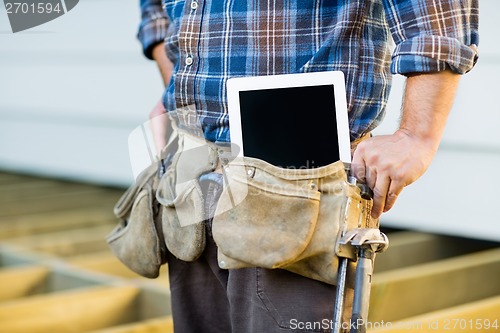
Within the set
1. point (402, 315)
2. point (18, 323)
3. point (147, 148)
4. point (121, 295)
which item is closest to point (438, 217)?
point (402, 315)

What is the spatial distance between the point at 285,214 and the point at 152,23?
0.63 metres

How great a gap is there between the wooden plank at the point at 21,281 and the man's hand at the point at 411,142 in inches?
74.6

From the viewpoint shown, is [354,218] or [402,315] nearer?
[354,218]

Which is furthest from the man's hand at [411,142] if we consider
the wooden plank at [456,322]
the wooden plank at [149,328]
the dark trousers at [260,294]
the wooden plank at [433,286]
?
the wooden plank at [433,286]

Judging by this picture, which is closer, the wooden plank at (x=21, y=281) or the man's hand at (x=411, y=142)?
the man's hand at (x=411, y=142)

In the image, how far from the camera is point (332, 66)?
1025 millimetres

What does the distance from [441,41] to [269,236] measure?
34 centimetres

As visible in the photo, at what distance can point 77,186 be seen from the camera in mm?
4352

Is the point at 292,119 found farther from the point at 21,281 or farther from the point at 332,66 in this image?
the point at 21,281

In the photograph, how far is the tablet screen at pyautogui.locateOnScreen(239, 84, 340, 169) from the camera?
100cm

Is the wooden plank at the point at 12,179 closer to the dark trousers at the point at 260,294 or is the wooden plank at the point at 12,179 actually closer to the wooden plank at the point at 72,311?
the wooden plank at the point at 72,311

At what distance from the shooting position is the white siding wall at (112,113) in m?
2.84

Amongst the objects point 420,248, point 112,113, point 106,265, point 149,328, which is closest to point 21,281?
point 106,265

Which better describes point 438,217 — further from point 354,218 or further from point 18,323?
point 354,218
